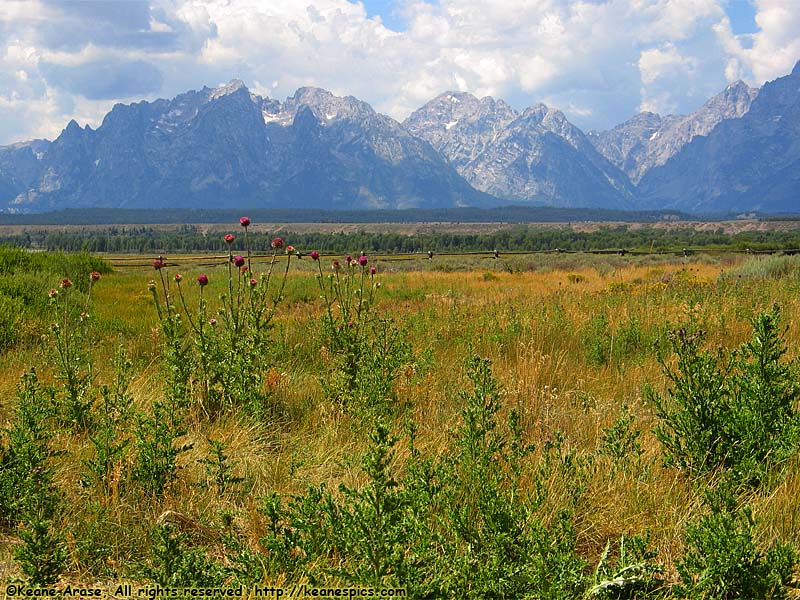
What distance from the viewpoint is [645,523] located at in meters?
3.35

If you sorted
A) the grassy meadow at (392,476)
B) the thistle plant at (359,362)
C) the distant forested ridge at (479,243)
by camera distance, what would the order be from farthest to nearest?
the distant forested ridge at (479,243), the thistle plant at (359,362), the grassy meadow at (392,476)

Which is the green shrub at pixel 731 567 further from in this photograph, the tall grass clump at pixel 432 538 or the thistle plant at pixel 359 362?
the thistle plant at pixel 359 362

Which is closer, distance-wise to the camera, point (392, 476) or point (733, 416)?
point (392, 476)

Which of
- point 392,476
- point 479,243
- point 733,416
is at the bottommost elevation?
point 392,476

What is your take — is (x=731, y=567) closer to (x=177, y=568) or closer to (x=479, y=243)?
(x=177, y=568)

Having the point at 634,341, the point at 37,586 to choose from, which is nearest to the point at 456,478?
the point at 37,586

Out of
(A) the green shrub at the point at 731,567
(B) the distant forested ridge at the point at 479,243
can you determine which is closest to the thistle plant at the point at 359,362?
(A) the green shrub at the point at 731,567

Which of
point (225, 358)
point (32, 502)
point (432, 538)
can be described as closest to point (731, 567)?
point (432, 538)

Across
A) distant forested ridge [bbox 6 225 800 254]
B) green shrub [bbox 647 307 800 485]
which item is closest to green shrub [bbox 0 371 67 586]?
green shrub [bbox 647 307 800 485]

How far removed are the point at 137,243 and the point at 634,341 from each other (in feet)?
431

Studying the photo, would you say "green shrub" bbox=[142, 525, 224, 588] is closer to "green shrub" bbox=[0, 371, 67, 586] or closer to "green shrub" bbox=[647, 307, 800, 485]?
"green shrub" bbox=[0, 371, 67, 586]

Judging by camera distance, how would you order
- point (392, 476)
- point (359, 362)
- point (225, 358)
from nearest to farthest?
1. point (392, 476)
2. point (225, 358)
3. point (359, 362)

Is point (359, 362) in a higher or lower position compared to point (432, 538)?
higher

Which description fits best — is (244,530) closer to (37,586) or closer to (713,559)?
(37,586)
